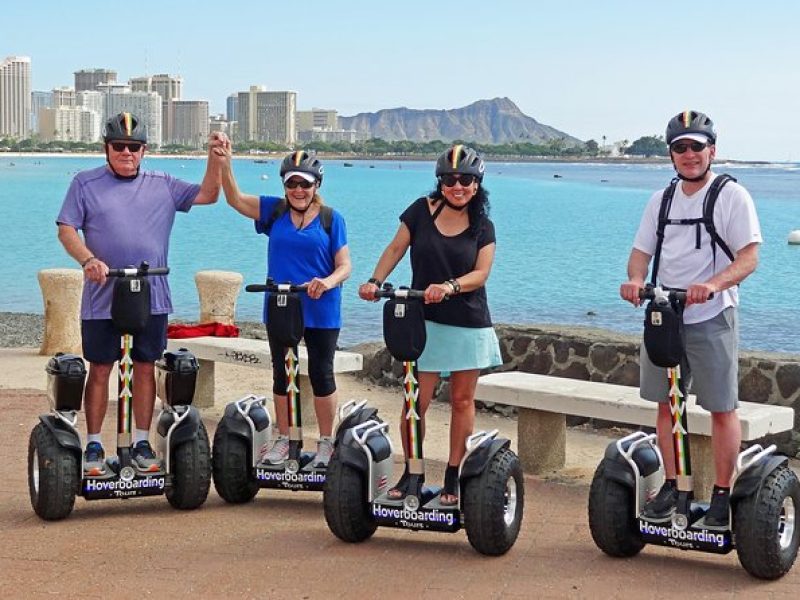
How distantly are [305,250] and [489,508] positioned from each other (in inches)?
68.4

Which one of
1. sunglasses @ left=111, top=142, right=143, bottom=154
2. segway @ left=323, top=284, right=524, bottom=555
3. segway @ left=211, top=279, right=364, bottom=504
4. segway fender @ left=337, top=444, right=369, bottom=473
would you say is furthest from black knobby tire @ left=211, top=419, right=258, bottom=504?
sunglasses @ left=111, top=142, right=143, bottom=154

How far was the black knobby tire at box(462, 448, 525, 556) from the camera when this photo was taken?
6062 mm

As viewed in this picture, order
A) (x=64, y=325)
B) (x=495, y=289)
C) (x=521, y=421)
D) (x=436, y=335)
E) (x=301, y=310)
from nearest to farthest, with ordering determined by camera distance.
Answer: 1. (x=436, y=335)
2. (x=301, y=310)
3. (x=521, y=421)
4. (x=64, y=325)
5. (x=495, y=289)

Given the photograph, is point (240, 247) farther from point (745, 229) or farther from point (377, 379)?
point (745, 229)

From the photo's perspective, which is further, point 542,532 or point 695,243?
point 542,532

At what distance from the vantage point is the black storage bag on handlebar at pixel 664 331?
5.78 m

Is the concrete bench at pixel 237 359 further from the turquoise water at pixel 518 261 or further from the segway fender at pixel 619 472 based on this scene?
the turquoise water at pixel 518 261

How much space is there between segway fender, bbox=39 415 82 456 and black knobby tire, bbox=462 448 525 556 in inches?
75.3

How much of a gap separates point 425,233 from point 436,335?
0.46 m

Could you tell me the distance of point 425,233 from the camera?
6402 mm

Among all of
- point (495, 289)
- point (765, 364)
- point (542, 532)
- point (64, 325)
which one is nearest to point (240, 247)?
point (495, 289)

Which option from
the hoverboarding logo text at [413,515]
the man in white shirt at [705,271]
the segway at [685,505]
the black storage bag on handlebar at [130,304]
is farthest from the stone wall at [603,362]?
the black storage bag on handlebar at [130,304]

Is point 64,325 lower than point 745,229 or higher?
lower

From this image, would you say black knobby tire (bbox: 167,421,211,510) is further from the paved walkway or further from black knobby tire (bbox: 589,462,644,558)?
black knobby tire (bbox: 589,462,644,558)
